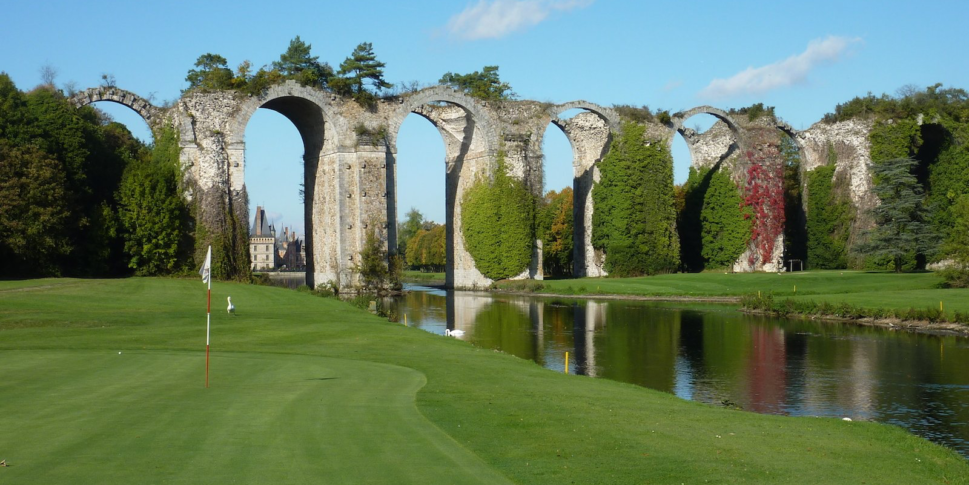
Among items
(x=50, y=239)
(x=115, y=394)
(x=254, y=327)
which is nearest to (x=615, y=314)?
(x=254, y=327)

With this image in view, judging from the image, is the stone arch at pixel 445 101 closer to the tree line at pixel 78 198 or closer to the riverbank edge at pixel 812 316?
the riverbank edge at pixel 812 316

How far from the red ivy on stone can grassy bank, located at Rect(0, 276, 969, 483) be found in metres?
42.9

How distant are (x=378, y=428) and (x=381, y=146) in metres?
39.4

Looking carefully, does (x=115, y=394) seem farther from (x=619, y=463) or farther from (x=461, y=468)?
(x=619, y=463)

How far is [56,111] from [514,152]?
2429 centimetres

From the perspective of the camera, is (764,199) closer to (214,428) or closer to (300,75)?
(300,75)

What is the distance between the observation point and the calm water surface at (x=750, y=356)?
58.0ft

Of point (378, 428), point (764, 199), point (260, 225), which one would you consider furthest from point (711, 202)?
point (260, 225)

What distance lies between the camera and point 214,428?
9.40 metres

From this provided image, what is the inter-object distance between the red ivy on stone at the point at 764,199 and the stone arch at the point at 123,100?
35.4 meters

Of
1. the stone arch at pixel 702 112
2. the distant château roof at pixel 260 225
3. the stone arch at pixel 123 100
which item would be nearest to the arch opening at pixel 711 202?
the stone arch at pixel 702 112

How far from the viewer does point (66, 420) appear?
31.0 feet

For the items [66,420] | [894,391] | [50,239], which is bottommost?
[894,391]

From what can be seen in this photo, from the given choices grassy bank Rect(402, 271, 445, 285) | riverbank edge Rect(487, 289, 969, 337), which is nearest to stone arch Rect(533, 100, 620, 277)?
riverbank edge Rect(487, 289, 969, 337)
